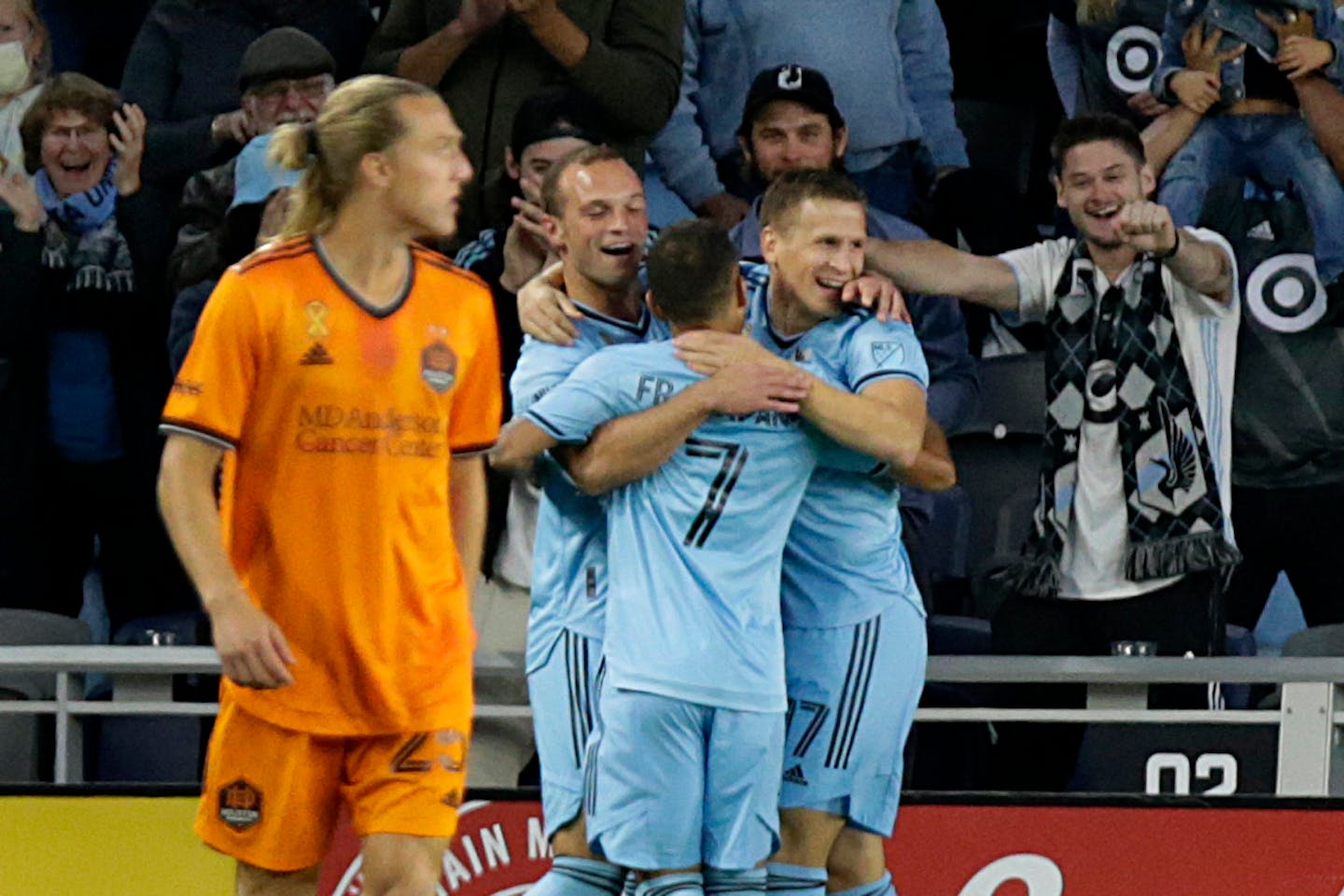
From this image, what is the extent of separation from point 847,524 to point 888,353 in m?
0.38

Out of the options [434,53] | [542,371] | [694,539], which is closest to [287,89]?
[434,53]

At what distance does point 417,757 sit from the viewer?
4.33 metres

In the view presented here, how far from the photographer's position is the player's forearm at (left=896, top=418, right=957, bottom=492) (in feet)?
17.2

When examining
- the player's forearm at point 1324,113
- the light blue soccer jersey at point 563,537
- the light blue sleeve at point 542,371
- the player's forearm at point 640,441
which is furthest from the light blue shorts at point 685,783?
the player's forearm at point 1324,113

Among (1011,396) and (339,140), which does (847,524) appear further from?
(1011,396)

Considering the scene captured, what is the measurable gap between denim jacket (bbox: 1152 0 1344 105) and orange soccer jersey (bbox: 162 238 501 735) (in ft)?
11.6

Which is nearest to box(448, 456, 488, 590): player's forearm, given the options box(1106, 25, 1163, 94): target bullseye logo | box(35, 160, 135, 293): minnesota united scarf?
box(35, 160, 135, 293): minnesota united scarf

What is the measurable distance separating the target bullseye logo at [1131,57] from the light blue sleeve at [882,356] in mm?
2611

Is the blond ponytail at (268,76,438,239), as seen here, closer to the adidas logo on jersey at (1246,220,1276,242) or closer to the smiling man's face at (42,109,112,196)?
the smiling man's face at (42,109,112,196)

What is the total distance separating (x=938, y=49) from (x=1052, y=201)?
2.85ft

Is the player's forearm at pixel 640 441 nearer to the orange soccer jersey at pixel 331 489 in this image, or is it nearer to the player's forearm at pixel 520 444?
the player's forearm at pixel 520 444

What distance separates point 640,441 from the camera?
480 centimetres

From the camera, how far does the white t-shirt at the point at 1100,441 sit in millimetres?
6551

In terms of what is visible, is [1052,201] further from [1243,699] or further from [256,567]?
[256,567]
